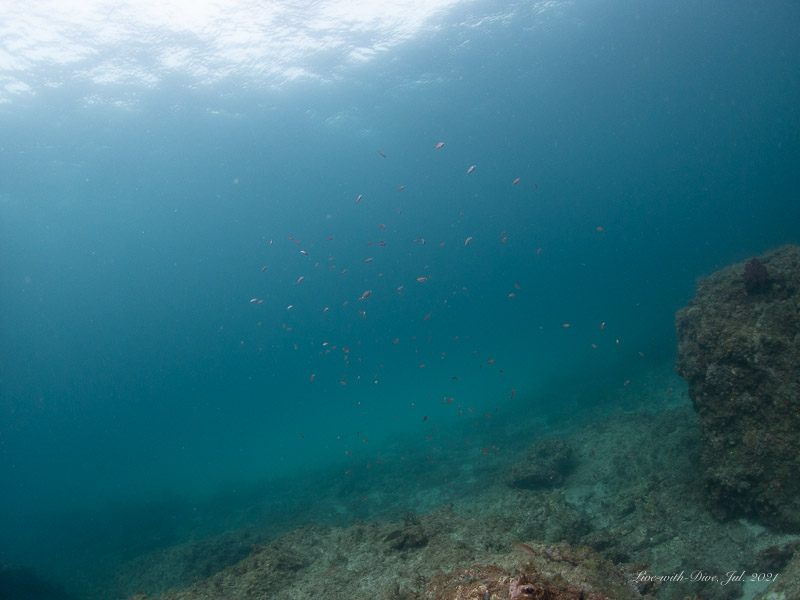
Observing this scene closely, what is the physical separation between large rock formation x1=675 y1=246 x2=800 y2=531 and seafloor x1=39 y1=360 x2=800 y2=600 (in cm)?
46

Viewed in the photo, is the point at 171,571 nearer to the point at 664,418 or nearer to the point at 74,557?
the point at 74,557

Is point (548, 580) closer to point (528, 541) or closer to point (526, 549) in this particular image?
point (526, 549)

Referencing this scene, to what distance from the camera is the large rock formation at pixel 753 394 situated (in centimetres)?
520

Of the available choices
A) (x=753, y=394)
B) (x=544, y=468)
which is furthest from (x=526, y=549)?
(x=544, y=468)

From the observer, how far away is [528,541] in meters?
4.88

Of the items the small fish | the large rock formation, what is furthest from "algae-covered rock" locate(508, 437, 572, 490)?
the small fish

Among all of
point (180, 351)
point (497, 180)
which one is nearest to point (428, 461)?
point (497, 180)

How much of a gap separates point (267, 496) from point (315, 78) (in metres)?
27.2

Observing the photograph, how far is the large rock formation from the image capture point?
5.20 metres

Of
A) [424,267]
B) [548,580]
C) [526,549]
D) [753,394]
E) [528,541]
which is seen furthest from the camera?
[424,267]

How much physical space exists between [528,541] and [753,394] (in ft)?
13.8

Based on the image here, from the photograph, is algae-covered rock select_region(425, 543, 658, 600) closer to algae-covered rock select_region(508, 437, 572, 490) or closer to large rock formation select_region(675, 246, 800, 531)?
large rock formation select_region(675, 246, 800, 531)

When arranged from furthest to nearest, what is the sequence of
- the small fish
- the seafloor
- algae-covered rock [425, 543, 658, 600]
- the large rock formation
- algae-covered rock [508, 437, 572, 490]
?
algae-covered rock [508, 437, 572, 490]
the large rock formation
the small fish
the seafloor
algae-covered rock [425, 543, 658, 600]

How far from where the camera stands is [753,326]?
251 inches
